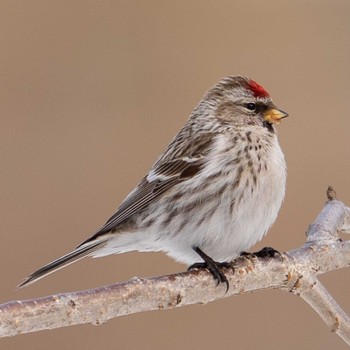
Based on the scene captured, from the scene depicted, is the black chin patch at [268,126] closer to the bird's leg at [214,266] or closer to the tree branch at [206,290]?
the tree branch at [206,290]

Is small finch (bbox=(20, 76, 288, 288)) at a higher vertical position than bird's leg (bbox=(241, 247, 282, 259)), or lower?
higher

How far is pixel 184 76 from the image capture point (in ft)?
9.23

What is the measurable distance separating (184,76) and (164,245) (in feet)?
3.23

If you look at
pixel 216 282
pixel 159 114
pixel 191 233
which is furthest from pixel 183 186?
pixel 159 114

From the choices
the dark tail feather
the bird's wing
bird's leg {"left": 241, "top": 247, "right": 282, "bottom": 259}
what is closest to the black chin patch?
the bird's wing

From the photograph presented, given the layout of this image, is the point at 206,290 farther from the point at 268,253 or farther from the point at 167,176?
the point at 167,176

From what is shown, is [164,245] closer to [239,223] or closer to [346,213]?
[239,223]

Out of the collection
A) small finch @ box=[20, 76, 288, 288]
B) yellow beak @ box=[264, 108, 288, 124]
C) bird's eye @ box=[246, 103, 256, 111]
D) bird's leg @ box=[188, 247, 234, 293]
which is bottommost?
bird's leg @ box=[188, 247, 234, 293]

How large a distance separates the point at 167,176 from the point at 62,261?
11.9 inches

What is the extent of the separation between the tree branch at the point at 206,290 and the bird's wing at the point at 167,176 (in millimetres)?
254

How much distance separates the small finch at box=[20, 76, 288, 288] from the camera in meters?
1.86

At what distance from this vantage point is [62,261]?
5.85 feet

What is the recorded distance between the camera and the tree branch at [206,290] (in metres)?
1.34

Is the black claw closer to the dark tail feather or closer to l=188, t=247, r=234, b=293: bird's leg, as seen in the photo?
l=188, t=247, r=234, b=293: bird's leg
